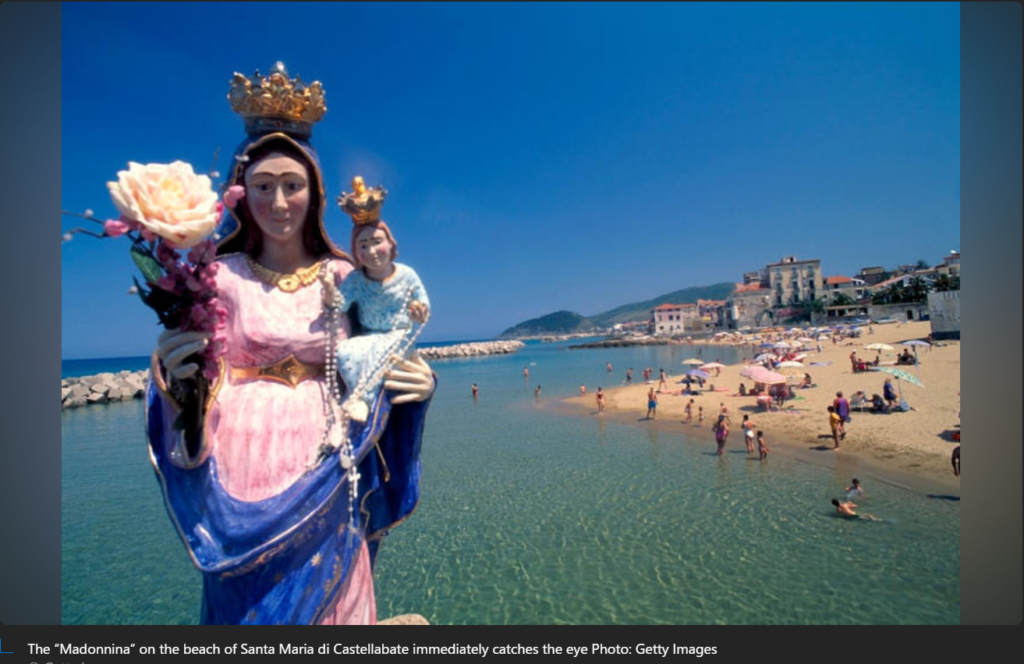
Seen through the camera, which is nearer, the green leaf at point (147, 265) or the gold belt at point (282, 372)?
the green leaf at point (147, 265)

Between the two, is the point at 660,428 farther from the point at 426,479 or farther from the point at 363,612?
the point at 363,612

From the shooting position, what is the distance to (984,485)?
8266 mm

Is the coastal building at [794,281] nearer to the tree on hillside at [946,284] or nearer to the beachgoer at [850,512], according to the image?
the tree on hillside at [946,284]

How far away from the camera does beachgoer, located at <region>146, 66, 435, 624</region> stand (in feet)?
A: 7.80

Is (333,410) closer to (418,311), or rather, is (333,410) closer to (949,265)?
(418,311)

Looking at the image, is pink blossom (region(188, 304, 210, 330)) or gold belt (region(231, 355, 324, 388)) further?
gold belt (region(231, 355, 324, 388))

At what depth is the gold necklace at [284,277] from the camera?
114 inches

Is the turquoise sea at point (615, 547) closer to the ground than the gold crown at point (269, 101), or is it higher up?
closer to the ground

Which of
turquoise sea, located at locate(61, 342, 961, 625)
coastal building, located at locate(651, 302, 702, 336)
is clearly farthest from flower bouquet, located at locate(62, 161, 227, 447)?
coastal building, located at locate(651, 302, 702, 336)

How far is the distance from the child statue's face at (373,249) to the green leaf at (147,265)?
0.91 metres

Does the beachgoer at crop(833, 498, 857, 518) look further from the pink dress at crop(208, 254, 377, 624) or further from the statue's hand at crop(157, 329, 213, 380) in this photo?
the statue's hand at crop(157, 329, 213, 380)

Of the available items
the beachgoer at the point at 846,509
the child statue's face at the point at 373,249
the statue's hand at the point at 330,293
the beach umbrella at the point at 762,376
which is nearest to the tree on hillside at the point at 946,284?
the beach umbrella at the point at 762,376

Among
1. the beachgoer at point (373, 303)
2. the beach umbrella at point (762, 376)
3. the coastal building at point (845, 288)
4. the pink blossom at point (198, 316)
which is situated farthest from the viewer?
the coastal building at point (845, 288)

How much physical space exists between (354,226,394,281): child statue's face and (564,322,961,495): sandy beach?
42.7ft
